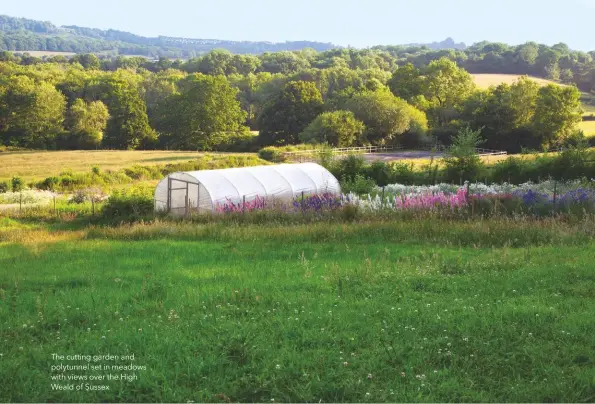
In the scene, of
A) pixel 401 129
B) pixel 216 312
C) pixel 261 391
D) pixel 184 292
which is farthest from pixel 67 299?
pixel 401 129

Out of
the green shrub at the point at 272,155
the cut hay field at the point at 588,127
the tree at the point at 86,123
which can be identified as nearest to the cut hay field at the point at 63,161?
the green shrub at the point at 272,155

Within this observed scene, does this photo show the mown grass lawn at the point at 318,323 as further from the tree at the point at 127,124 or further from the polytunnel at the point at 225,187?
the tree at the point at 127,124

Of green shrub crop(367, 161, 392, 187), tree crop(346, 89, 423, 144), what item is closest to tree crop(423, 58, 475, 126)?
tree crop(346, 89, 423, 144)

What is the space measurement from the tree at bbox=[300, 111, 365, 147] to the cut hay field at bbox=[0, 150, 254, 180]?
16389 millimetres

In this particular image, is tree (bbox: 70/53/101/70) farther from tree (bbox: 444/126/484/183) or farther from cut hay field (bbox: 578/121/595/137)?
tree (bbox: 444/126/484/183)

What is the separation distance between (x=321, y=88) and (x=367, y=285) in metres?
105

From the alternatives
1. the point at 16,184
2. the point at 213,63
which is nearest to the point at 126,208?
the point at 16,184

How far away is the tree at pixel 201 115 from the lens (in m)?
85.4

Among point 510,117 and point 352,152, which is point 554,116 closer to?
point 510,117

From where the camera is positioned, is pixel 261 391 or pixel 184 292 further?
pixel 184 292

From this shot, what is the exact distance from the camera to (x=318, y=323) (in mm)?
6594

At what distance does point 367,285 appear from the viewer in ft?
27.1

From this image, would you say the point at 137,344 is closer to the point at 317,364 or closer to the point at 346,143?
the point at 317,364

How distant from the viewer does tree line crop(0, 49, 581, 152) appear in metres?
72.4
